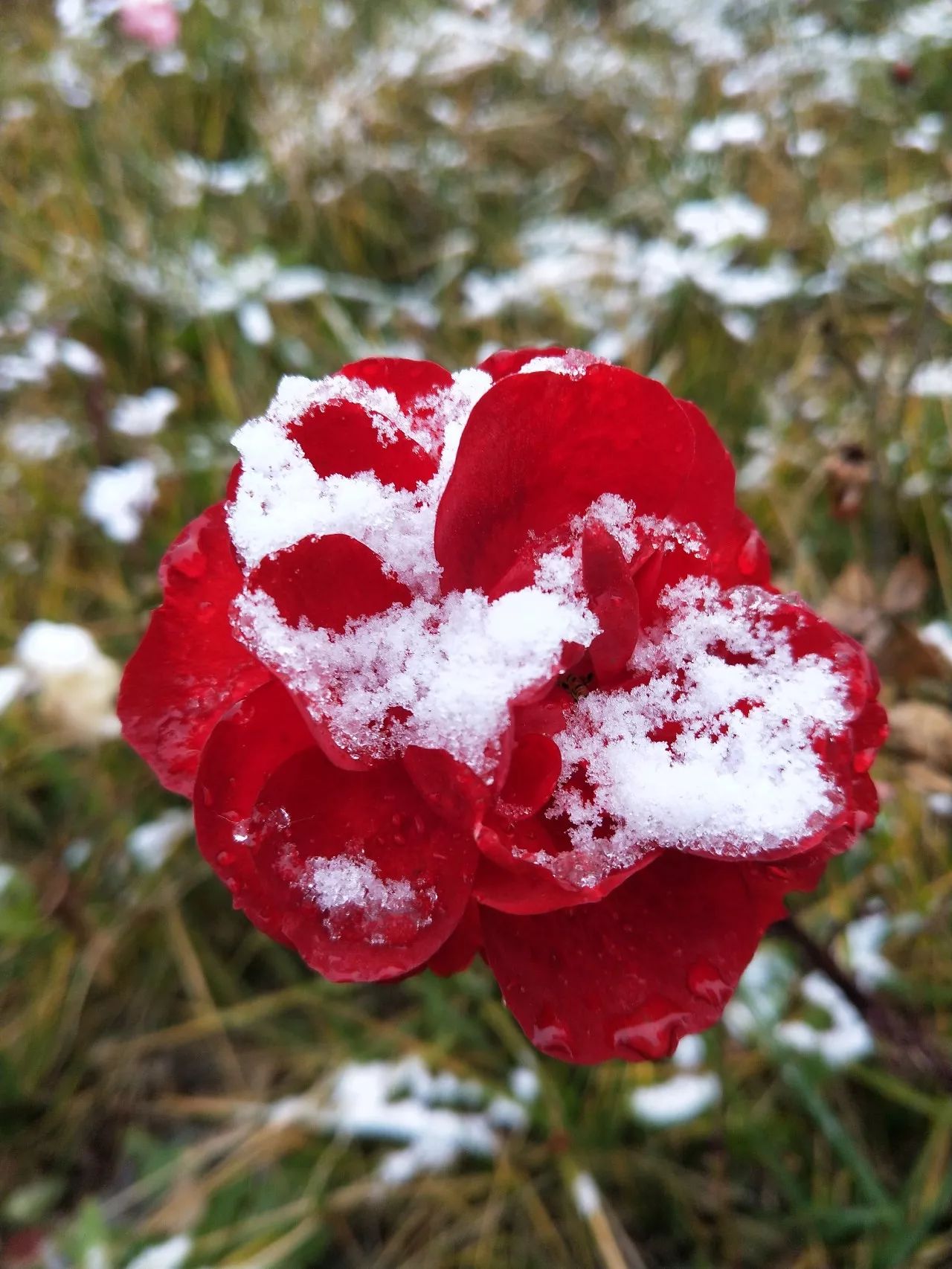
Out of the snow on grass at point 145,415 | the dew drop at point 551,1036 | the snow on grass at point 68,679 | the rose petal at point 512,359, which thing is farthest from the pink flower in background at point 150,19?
the dew drop at point 551,1036

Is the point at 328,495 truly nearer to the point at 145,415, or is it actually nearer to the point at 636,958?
the point at 636,958

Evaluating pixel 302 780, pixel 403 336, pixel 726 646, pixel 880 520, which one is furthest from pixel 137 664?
pixel 403 336

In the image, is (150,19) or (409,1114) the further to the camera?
(150,19)

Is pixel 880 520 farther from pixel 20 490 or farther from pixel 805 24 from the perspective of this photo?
pixel 805 24

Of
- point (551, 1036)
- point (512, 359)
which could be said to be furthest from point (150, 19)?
point (551, 1036)

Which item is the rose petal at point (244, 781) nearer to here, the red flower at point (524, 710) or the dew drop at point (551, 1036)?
the red flower at point (524, 710)

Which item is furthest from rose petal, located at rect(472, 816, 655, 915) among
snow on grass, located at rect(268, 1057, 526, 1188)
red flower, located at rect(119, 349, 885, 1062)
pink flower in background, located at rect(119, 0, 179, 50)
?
pink flower in background, located at rect(119, 0, 179, 50)

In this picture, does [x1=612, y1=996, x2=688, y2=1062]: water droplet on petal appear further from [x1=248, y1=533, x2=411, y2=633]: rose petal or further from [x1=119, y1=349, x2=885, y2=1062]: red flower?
[x1=248, y1=533, x2=411, y2=633]: rose petal
